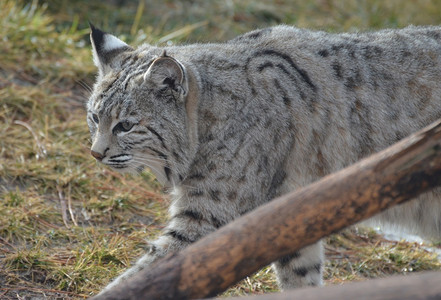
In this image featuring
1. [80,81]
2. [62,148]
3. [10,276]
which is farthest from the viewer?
[80,81]

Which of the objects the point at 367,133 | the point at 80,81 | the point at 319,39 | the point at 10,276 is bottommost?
the point at 10,276

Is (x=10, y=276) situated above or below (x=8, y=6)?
below

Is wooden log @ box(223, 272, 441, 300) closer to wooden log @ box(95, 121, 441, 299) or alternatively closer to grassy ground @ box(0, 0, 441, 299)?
wooden log @ box(95, 121, 441, 299)

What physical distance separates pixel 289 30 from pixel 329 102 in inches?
25.9

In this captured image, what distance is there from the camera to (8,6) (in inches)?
314

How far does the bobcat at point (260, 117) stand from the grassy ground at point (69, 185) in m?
0.87

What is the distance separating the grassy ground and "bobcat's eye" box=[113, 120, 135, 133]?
107 cm

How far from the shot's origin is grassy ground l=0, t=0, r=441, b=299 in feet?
15.6

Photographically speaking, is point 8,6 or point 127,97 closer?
point 127,97

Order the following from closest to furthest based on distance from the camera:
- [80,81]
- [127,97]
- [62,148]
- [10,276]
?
[127,97] < [10,276] < [62,148] < [80,81]

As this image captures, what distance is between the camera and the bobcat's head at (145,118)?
420 cm

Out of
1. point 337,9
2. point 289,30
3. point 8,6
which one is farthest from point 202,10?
point 289,30

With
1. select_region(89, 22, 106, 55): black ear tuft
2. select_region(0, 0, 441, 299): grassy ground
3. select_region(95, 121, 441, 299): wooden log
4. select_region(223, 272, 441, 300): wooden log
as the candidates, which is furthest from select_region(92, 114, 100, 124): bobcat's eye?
select_region(223, 272, 441, 300): wooden log

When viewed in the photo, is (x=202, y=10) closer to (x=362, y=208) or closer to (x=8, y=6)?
(x=8, y=6)
